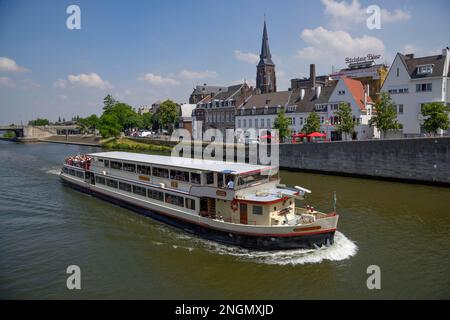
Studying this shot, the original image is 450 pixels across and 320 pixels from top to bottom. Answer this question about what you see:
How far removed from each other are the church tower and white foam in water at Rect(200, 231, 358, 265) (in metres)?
91.4

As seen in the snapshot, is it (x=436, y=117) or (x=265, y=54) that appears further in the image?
(x=265, y=54)

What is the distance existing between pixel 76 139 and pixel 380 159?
10748cm

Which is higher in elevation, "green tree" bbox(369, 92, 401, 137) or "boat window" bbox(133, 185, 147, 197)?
"green tree" bbox(369, 92, 401, 137)

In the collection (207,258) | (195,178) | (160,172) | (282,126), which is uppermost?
(282,126)

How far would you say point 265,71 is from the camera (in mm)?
109188

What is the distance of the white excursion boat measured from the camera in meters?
21.6

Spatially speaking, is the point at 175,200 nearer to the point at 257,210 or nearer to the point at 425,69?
the point at 257,210

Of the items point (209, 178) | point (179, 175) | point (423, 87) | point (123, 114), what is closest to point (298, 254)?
point (209, 178)

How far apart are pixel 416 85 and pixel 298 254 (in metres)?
40.4

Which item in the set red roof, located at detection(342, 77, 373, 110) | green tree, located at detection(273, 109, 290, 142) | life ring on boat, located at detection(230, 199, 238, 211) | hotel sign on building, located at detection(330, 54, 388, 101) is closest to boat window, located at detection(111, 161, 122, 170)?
life ring on boat, located at detection(230, 199, 238, 211)

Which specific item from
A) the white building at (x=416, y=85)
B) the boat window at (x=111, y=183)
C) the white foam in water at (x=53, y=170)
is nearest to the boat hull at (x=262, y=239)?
the boat window at (x=111, y=183)

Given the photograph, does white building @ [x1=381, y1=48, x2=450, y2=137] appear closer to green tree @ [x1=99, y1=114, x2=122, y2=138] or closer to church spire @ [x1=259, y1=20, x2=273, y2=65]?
church spire @ [x1=259, y1=20, x2=273, y2=65]

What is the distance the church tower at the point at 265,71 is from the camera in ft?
359
